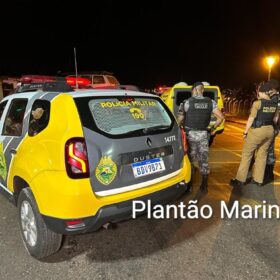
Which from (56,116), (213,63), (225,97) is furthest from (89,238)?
(213,63)

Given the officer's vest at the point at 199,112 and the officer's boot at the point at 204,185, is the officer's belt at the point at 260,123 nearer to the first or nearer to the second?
the officer's vest at the point at 199,112

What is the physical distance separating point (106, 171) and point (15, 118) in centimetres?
152

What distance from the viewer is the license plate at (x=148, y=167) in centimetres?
294

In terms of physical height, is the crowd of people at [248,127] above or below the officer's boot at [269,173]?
above

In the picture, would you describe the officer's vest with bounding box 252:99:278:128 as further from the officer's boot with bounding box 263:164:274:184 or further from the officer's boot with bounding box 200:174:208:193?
the officer's boot with bounding box 200:174:208:193

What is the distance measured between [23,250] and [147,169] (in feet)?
5.16

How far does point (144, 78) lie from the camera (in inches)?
3487

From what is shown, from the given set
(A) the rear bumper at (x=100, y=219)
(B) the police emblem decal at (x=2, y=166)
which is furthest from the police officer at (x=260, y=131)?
(B) the police emblem decal at (x=2, y=166)

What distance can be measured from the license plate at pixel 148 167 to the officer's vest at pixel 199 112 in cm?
181

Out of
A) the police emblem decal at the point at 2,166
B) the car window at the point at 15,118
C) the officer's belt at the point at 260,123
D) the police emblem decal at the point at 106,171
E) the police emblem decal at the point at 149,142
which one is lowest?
the police emblem decal at the point at 2,166

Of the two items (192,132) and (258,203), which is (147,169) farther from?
(258,203)

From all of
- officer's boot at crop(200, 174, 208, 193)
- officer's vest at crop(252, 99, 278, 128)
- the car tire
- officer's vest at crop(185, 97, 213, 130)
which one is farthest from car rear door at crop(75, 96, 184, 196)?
officer's vest at crop(252, 99, 278, 128)

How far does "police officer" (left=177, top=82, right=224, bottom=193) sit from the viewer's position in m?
4.76

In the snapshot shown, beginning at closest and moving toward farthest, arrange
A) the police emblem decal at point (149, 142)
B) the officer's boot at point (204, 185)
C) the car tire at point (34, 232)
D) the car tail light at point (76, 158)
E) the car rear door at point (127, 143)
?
1. the car tail light at point (76, 158)
2. the car rear door at point (127, 143)
3. the car tire at point (34, 232)
4. the police emblem decal at point (149, 142)
5. the officer's boot at point (204, 185)
